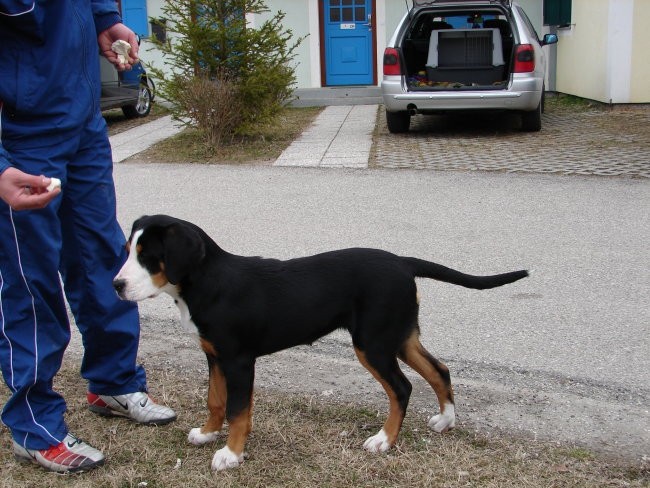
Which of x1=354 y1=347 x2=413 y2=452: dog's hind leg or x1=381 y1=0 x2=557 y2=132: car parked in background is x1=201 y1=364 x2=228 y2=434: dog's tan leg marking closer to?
x1=354 y1=347 x2=413 y2=452: dog's hind leg

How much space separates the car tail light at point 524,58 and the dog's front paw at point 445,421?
25.5ft

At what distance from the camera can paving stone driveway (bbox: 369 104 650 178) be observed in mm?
8562

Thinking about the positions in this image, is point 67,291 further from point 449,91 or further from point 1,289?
point 449,91

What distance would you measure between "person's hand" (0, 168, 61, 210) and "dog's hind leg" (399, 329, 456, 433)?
1.46m

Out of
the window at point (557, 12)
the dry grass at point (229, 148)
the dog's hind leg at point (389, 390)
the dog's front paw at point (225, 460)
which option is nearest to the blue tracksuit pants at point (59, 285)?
the dog's front paw at point (225, 460)

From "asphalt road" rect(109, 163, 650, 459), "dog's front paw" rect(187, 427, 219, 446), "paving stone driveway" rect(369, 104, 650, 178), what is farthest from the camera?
"paving stone driveway" rect(369, 104, 650, 178)

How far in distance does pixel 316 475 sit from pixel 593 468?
1021mm

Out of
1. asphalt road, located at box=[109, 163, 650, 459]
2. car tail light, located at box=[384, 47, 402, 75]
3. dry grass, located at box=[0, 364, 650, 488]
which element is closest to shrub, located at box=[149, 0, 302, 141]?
asphalt road, located at box=[109, 163, 650, 459]

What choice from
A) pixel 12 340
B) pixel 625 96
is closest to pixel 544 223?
pixel 12 340

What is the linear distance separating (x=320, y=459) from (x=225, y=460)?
0.36 metres

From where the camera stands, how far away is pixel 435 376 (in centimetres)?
313

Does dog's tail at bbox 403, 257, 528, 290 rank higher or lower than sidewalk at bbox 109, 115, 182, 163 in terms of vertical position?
higher

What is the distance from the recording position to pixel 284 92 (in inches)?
417

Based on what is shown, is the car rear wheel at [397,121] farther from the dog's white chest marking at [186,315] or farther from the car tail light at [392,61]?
the dog's white chest marking at [186,315]
